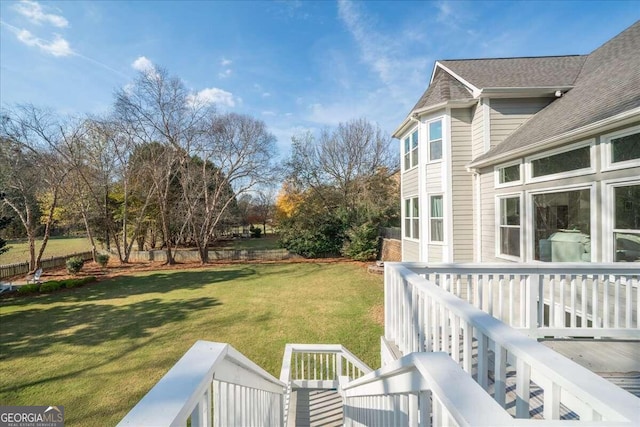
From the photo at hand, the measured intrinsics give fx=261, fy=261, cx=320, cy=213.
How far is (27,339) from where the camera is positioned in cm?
629

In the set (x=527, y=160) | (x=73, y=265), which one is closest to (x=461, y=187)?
(x=527, y=160)

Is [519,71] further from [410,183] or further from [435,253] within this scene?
[435,253]

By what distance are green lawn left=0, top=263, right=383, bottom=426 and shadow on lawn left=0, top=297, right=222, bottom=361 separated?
0.03 metres

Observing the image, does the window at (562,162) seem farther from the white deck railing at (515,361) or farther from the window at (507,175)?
the white deck railing at (515,361)

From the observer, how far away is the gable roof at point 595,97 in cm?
423

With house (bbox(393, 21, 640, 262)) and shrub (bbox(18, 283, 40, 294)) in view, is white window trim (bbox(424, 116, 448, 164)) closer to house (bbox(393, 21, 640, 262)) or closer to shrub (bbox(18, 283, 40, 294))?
house (bbox(393, 21, 640, 262))

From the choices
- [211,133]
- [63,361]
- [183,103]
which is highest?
[183,103]

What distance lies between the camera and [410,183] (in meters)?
9.38

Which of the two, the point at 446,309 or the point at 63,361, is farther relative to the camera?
the point at 63,361

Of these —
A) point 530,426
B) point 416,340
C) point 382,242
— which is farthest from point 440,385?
point 382,242

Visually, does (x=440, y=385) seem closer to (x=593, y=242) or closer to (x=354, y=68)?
(x=593, y=242)

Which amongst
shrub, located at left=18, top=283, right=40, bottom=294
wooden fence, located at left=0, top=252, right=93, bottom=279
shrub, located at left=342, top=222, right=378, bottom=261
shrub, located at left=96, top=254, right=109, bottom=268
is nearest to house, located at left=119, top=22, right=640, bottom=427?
shrub, located at left=342, top=222, right=378, bottom=261

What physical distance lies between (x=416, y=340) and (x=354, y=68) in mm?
14431

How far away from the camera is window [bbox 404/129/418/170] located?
352 inches
